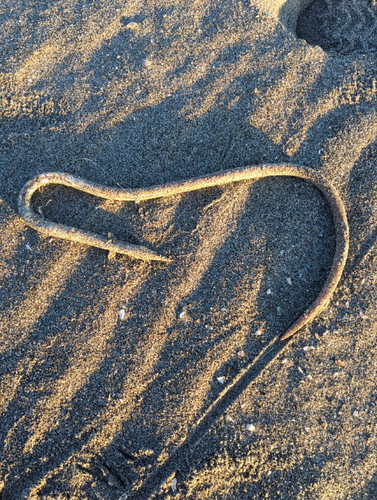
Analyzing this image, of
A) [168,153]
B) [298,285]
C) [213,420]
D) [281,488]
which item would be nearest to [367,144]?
[298,285]

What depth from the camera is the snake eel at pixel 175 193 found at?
3.57 meters

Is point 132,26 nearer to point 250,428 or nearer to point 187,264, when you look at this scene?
point 187,264

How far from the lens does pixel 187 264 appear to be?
12.0 ft

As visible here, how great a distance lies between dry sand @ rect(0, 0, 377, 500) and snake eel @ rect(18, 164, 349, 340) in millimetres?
106

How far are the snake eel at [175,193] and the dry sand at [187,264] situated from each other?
106mm

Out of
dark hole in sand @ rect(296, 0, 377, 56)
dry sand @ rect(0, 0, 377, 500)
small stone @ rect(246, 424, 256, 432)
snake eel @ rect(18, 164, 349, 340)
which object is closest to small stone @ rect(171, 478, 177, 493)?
dry sand @ rect(0, 0, 377, 500)

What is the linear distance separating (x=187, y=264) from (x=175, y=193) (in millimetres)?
686

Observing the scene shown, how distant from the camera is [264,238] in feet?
12.2

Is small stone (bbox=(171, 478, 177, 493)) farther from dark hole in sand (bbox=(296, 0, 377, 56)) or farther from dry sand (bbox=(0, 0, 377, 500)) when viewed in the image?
dark hole in sand (bbox=(296, 0, 377, 56))

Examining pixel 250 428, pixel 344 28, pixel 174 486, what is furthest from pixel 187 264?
pixel 344 28

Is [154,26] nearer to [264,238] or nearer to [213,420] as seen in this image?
[264,238]

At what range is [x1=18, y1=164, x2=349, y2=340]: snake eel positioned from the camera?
357 centimetres

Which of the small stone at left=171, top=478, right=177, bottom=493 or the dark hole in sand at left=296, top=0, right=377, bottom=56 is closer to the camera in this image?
the small stone at left=171, top=478, right=177, bottom=493

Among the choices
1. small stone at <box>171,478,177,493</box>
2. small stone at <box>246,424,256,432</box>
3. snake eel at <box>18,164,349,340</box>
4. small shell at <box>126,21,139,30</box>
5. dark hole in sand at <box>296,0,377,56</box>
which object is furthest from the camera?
dark hole in sand at <box>296,0,377,56</box>
